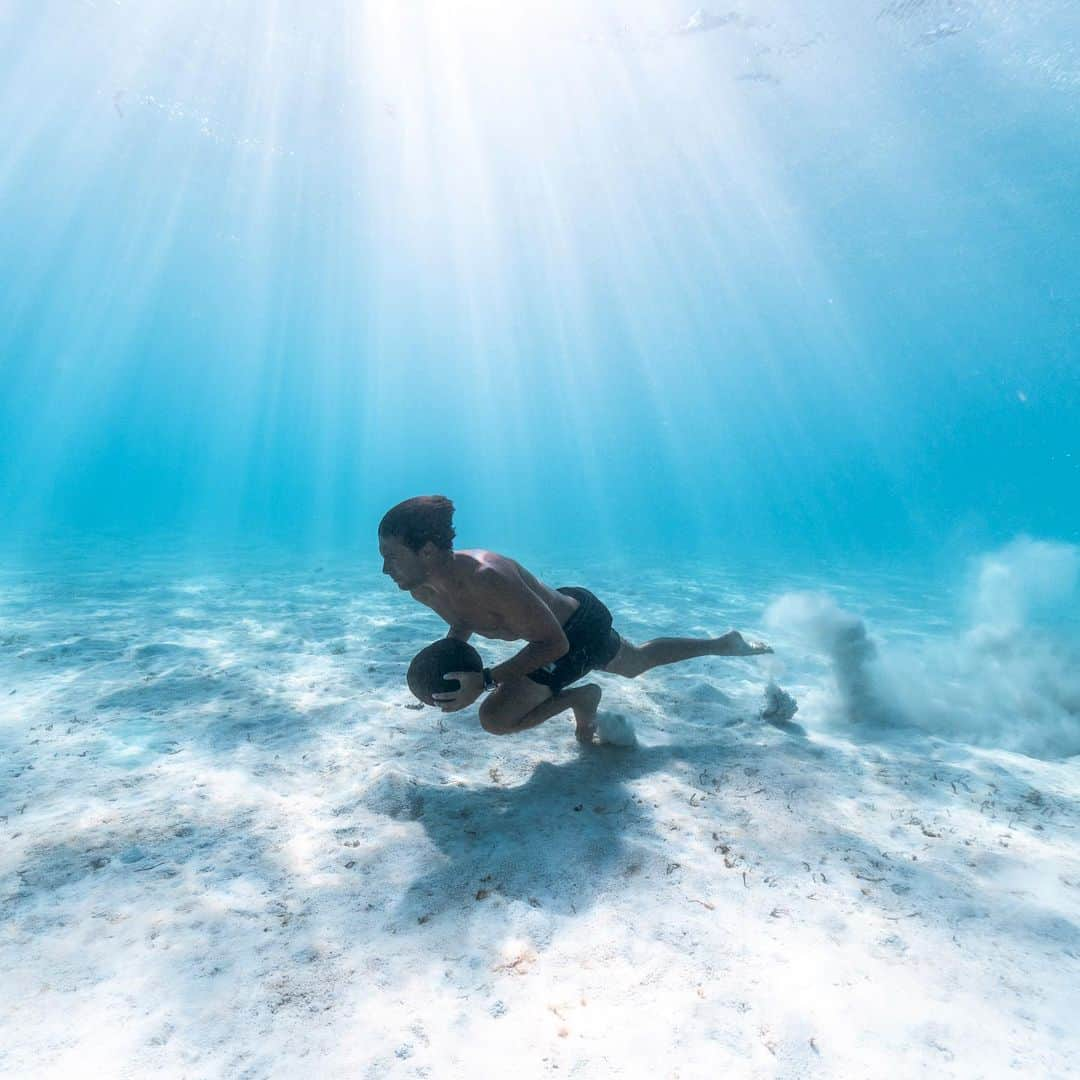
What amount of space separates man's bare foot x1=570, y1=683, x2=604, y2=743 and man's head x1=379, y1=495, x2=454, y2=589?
1.74m

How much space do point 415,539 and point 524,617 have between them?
0.89 meters

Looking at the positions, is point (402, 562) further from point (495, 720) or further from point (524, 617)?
point (495, 720)

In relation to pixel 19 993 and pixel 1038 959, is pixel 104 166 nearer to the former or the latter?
pixel 19 993

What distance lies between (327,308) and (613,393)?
63.9 meters

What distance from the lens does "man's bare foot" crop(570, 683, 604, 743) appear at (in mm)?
4777

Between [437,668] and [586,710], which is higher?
[437,668]

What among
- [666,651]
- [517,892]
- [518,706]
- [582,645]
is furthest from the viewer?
[666,651]

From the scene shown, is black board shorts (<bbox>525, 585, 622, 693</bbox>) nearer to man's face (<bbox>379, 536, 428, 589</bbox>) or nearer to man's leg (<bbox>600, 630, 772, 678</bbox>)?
man's leg (<bbox>600, 630, 772, 678</bbox>)

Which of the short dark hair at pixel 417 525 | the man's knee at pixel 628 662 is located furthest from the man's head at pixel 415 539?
the man's knee at pixel 628 662

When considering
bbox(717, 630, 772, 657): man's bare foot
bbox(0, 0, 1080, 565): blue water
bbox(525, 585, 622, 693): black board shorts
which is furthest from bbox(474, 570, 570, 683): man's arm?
bbox(0, 0, 1080, 565): blue water

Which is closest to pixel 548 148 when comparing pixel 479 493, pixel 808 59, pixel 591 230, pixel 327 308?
pixel 591 230

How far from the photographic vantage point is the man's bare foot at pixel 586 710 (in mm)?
4777

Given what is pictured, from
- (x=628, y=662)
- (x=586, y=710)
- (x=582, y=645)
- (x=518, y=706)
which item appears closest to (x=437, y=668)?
(x=518, y=706)

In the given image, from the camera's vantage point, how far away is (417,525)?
3770 millimetres
